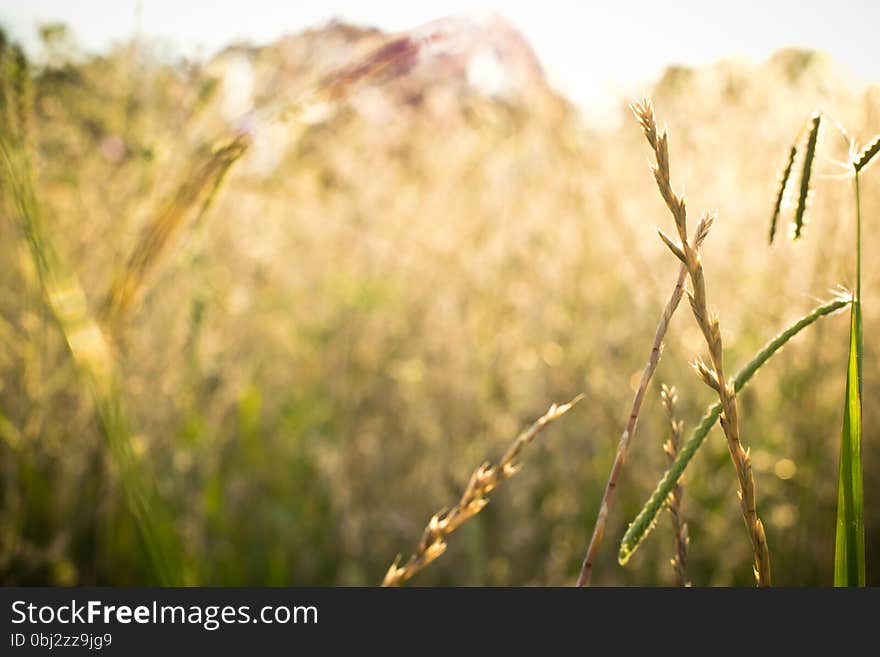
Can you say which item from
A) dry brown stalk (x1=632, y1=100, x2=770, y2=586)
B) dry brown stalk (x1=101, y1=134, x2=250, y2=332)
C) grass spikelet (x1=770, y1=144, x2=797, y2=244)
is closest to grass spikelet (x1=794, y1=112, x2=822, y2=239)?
grass spikelet (x1=770, y1=144, x2=797, y2=244)

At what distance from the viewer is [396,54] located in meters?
0.63

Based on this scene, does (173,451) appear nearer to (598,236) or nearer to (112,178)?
(112,178)

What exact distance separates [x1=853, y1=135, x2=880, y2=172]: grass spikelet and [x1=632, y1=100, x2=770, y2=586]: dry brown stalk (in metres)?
0.10

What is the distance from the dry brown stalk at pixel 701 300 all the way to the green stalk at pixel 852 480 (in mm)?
64

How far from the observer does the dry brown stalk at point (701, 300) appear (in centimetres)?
38

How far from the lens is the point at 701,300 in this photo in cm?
38

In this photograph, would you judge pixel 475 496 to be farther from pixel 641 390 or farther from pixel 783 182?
pixel 783 182

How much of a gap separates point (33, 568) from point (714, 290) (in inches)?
62.8

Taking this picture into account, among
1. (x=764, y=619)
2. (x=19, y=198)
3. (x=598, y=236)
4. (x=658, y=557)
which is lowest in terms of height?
(x=658, y=557)

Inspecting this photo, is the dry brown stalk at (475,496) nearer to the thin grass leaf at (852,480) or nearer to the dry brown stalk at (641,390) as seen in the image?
the dry brown stalk at (641,390)

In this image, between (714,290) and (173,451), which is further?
(714,290)

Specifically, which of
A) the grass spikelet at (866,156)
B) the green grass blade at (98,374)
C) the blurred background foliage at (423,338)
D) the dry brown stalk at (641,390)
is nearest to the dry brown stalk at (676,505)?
the dry brown stalk at (641,390)

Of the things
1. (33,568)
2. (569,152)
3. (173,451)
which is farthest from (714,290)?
(33,568)

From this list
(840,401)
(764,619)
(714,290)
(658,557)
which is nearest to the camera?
(764,619)
